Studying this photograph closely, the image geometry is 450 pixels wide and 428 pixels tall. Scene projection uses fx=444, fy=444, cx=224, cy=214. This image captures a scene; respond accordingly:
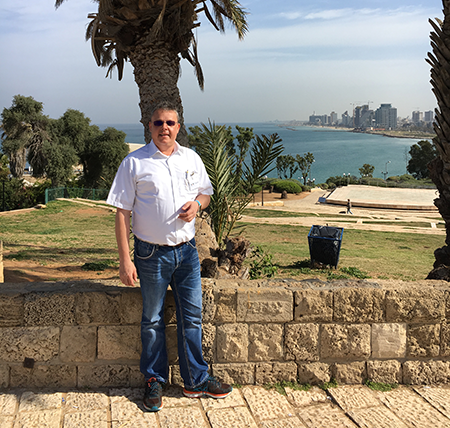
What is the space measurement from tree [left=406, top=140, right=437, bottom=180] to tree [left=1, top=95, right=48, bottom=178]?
52.3 meters

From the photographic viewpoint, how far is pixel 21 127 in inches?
1332

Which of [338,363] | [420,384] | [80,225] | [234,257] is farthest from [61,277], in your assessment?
[80,225]

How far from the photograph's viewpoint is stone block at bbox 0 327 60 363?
10.3 ft

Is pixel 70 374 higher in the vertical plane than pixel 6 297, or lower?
lower

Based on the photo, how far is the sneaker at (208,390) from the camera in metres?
3.13

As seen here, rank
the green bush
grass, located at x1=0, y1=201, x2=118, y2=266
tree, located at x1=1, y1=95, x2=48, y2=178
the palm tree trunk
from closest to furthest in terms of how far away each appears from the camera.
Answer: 1. the palm tree trunk
2. grass, located at x1=0, y1=201, x2=118, y2=266
3. tree, located at x1=1, y1=95, x2=48, y2=178
4. the green bush

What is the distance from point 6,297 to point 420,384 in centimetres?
317

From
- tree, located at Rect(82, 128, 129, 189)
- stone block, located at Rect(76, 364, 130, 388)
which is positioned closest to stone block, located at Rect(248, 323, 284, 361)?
stone block, located at Rect(76, 364, 130, 388)

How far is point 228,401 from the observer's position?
3.13m

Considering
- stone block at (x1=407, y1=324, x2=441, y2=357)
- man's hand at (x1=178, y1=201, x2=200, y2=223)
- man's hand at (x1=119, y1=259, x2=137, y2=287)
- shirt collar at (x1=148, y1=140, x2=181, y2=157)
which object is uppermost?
shirt collar at (x1=148, y1=140, x2=181, y2=157)

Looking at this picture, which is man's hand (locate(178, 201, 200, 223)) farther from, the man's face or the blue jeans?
the man's face

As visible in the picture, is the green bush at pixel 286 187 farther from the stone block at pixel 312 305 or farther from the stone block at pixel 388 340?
the stone block at pixel 312 305

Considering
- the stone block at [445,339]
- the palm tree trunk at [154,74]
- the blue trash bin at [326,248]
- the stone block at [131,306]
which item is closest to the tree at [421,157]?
the blue trash bin at [326,248]

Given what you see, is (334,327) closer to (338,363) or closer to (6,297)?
(338,363)
